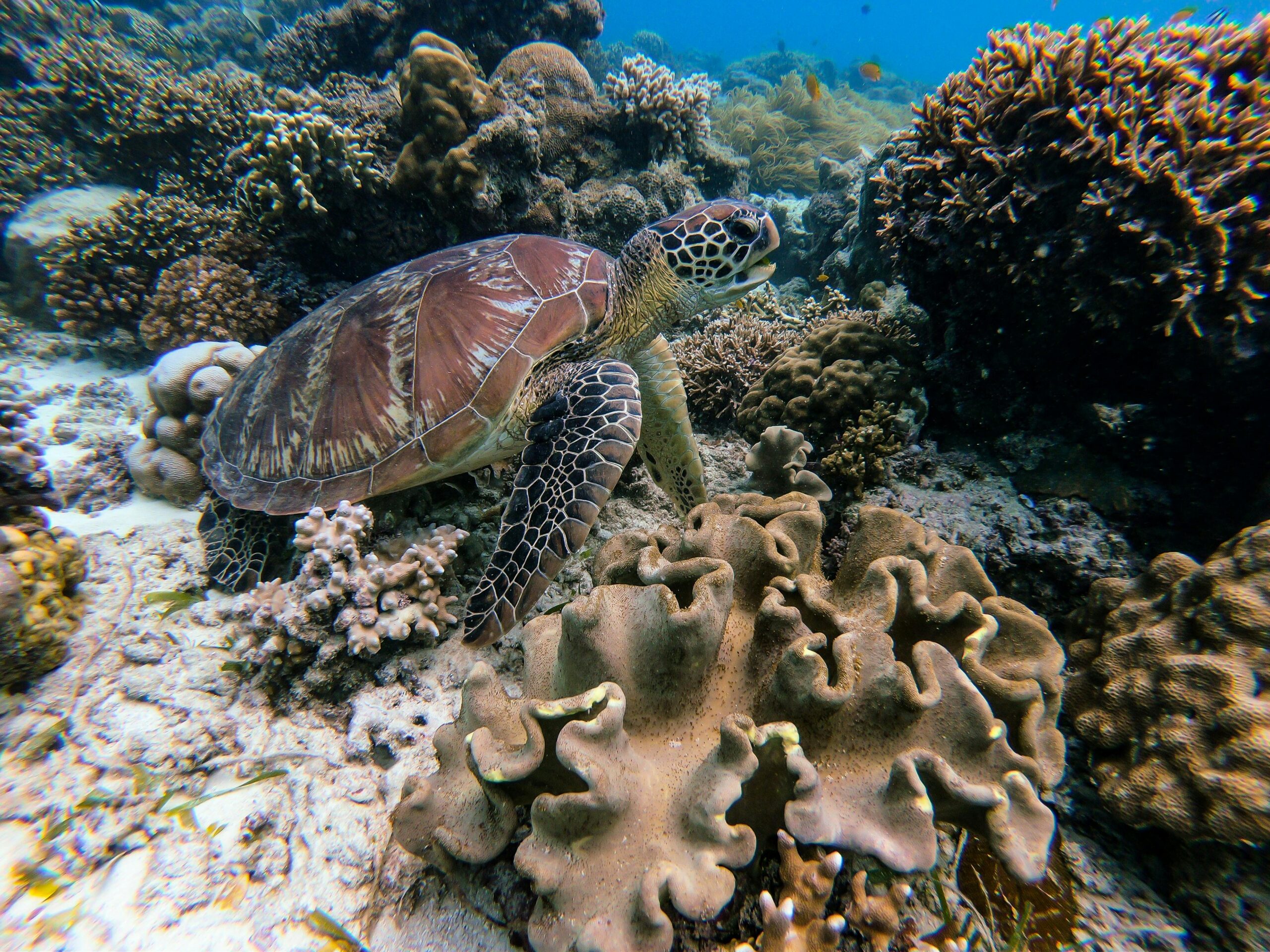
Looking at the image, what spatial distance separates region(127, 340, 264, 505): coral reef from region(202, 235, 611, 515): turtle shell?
0.55 m

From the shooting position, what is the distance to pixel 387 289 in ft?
10.0

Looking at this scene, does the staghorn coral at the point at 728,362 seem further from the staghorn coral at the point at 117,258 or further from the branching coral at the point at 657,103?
the staghorn coral at the point at 117,258

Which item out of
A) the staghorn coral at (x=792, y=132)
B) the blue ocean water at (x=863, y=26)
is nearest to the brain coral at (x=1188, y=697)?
the staghorn coral at (x=792, y=132)

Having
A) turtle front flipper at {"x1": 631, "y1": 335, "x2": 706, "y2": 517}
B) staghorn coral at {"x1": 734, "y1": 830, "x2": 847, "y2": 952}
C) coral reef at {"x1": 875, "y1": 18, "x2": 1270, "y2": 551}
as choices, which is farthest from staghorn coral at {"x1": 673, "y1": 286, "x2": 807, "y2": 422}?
staghorn coral at {"x1": 734, "y1": 830, "x2": 847, "y2": 952}

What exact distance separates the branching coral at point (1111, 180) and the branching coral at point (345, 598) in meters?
3.30

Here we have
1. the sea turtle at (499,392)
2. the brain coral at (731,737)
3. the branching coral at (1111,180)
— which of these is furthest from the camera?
the sea turtle at (499,392)

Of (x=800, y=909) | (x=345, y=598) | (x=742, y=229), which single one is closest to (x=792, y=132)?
(x=742, y=229)

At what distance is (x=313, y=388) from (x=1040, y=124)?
4152 mm

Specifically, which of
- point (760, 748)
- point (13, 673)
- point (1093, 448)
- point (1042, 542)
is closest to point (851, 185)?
point (1093, 448)

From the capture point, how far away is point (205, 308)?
15.4 ft

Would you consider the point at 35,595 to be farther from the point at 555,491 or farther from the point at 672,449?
the point at 672,449

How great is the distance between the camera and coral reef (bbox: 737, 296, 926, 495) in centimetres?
279

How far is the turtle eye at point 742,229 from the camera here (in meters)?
3.08

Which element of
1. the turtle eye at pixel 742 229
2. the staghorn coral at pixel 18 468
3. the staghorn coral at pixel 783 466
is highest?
the turtle eye at pixel 742 229
